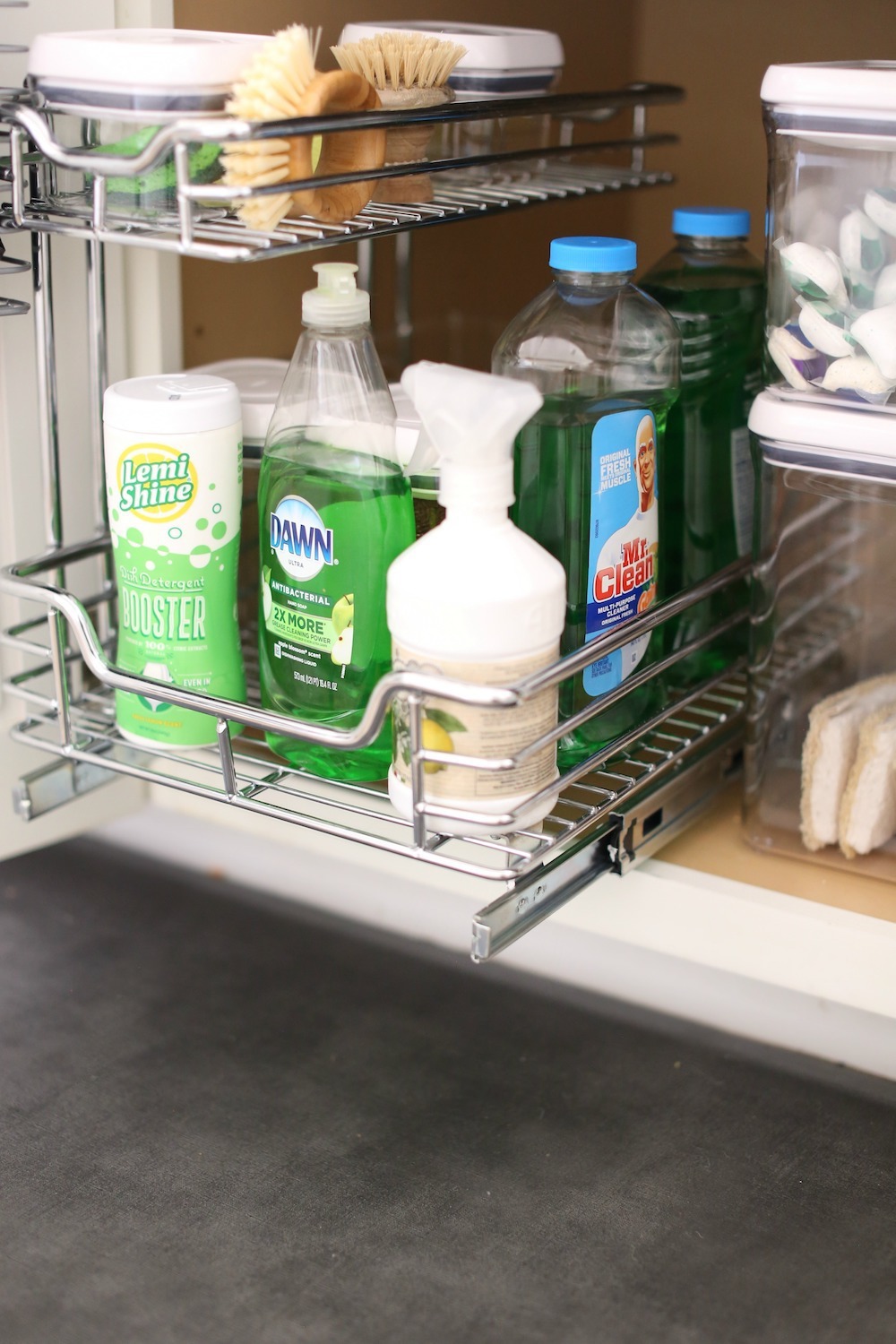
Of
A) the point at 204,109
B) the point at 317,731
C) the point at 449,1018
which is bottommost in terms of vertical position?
the point at 449,1018

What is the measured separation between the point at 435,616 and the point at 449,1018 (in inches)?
15.1

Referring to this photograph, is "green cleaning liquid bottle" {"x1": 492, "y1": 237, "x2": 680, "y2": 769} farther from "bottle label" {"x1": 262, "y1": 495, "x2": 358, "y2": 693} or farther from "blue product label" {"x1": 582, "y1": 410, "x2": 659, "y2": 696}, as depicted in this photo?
"bottle label" {"x1": 262, "y1": 495, "x2": 358, "y2": 693}

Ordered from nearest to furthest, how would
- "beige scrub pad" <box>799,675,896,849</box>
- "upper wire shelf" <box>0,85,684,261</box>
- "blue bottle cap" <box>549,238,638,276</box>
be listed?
1. "upper wire shelf" <box>0,85,684,261</box>
2. "blue bottle cap" <box>549,238,638,276</box>
3. "beige scrub pad" <box>799,675,896,849</box>

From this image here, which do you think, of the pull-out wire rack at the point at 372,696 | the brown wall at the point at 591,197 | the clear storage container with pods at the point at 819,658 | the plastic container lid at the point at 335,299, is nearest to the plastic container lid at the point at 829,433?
the clear storage container with pods at the point at 819,658

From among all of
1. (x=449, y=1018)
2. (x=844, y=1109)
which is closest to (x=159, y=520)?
(x=449, y=1018)

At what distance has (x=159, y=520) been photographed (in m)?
0.70

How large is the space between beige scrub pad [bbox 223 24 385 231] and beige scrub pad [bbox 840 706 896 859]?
0.40 m

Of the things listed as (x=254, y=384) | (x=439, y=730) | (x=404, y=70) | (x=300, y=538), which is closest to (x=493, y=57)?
(x=404, y=70)

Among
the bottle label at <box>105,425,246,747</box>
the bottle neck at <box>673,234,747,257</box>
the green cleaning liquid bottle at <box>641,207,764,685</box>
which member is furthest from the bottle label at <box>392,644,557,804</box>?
the bottle neck at <box>673,234,747,257</box>

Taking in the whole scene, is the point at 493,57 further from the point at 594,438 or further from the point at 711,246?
the point at 594,438

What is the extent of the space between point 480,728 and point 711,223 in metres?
0.39

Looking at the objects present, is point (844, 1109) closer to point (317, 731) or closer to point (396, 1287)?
point (396, 1287)

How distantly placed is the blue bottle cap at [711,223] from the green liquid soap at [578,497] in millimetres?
155

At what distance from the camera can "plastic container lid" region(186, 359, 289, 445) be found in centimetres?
80
